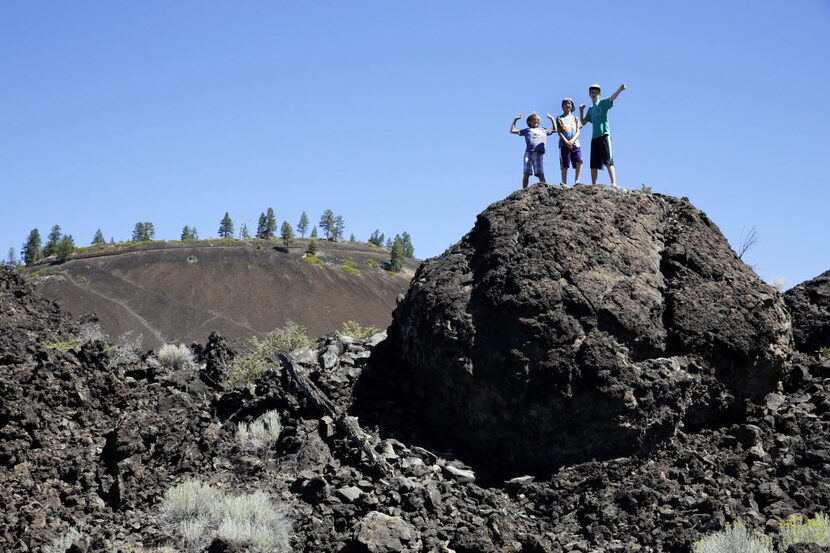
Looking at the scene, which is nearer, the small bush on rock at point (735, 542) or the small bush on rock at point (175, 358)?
the small bush on rock at point (735, 542)

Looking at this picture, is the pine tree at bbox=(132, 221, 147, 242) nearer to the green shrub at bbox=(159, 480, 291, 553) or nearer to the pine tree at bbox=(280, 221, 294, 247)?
the pine tree at bbox=(280, 221, 294, 247)

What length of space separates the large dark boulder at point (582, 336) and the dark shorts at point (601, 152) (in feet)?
2.03

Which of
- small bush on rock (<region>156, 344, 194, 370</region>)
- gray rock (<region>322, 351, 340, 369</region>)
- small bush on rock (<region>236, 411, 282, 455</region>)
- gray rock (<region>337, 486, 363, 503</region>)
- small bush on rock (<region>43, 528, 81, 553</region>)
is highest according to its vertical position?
small bush on rock (<region>156, 344, 194, 370</region>)

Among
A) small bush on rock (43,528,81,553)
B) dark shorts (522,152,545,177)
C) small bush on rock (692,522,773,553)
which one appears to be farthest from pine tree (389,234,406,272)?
small bush on rock (692,522,773,553)

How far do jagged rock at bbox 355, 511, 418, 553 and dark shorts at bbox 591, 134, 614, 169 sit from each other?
19.4ft

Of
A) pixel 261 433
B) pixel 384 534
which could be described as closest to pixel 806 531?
pixel 384 534

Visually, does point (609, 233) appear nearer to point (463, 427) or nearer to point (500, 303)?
point (500, 303)

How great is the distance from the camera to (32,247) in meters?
52.8

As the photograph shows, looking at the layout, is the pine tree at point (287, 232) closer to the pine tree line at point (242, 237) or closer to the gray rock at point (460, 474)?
the pine tree line at point (242, 237)

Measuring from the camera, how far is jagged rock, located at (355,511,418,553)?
915 cm

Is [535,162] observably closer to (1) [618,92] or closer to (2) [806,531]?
(1) [618,92]

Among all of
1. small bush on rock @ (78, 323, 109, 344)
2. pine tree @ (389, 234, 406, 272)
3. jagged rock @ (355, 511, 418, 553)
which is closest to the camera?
jagged rock @ (355, 511, 418, 553)

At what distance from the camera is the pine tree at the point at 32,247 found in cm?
5109

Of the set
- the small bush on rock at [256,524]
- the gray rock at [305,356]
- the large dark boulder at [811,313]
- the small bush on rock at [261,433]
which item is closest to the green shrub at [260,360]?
the gray rock at [305,356]
